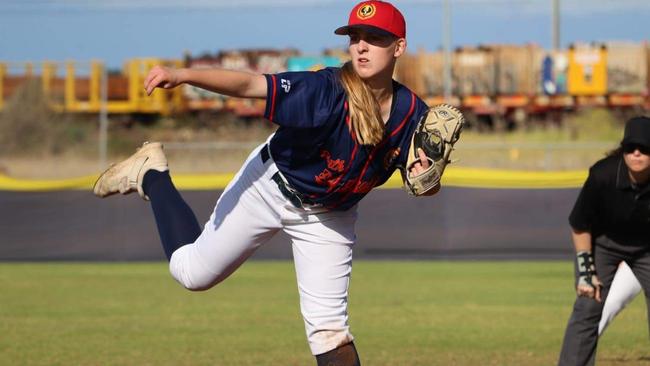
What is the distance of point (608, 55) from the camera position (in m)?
33.7

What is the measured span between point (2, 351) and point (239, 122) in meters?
26.6

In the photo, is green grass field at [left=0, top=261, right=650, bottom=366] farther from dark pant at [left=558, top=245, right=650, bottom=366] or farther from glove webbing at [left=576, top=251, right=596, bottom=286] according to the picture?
glove webbing at [left=576, top=251, right=596, bottom=286]

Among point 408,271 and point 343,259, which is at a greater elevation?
point 343,259

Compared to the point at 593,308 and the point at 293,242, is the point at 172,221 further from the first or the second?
the point at 593,308

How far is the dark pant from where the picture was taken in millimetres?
7098

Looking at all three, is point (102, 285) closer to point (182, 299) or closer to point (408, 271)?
point (182, 299)

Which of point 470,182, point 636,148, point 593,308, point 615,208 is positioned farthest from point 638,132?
point 470,182

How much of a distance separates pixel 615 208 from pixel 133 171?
9.36 feet

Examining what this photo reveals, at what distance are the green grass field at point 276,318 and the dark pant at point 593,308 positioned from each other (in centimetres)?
111

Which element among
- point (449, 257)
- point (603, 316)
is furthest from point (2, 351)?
point (449, 257)

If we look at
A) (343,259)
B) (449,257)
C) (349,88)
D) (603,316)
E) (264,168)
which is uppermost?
(349,88)

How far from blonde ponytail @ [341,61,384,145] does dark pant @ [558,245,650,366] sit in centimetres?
243

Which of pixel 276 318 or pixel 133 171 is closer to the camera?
pixel 133 171

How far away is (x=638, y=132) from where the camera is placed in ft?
21.7
